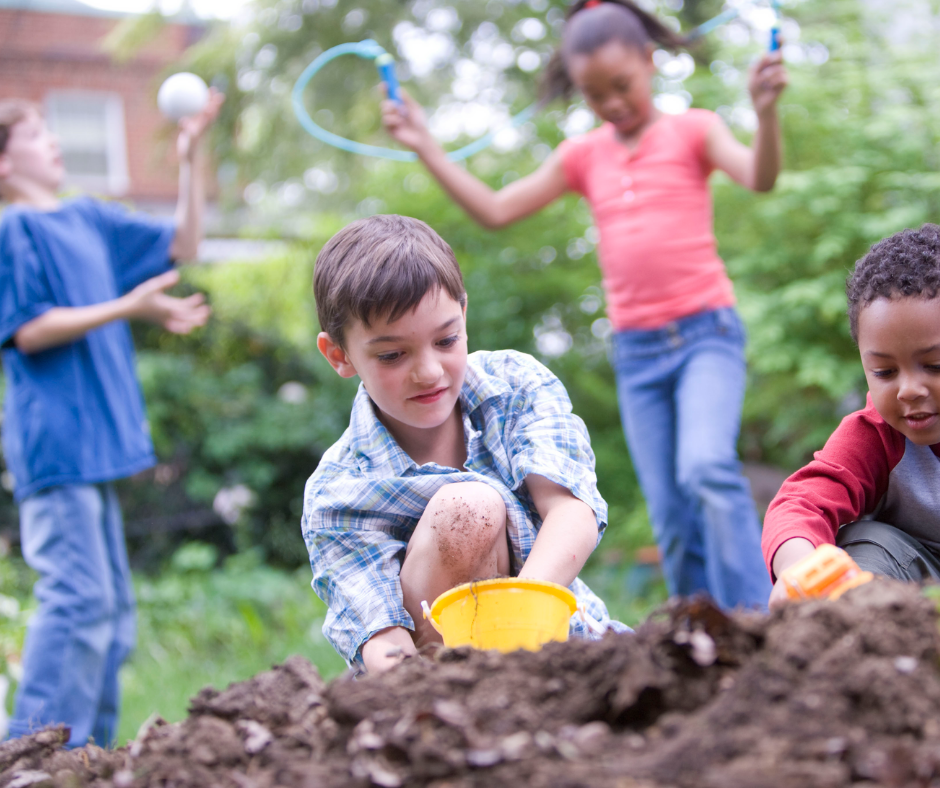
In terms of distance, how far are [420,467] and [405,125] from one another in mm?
1823

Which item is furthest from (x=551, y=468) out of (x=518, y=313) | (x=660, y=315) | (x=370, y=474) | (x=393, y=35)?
(x=393, y=35)

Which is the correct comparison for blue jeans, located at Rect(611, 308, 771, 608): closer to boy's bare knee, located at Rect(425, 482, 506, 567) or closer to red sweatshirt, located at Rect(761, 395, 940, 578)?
red sweatshirt, located at Rect(761, 395, 940, 578)

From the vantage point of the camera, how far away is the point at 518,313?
564 centimetres

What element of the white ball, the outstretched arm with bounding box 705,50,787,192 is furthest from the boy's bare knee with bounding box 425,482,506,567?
the white ball

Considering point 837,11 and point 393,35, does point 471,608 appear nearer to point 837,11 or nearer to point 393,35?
point 837,11

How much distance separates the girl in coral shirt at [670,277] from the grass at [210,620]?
120cm

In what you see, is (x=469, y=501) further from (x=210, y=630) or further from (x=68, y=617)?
(x=210, y=630)

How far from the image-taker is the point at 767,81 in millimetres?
2828

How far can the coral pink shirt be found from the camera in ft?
9.77

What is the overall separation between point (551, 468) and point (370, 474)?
0.38 metres

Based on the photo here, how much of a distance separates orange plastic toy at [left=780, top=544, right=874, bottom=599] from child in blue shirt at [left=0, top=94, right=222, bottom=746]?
2.24 metres

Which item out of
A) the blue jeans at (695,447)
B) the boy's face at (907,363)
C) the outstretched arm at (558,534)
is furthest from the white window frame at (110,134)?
the boy's face at (907,363)

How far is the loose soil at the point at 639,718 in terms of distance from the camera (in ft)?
2.96

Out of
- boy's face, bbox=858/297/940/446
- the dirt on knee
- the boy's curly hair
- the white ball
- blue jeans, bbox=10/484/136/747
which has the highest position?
the white ball
